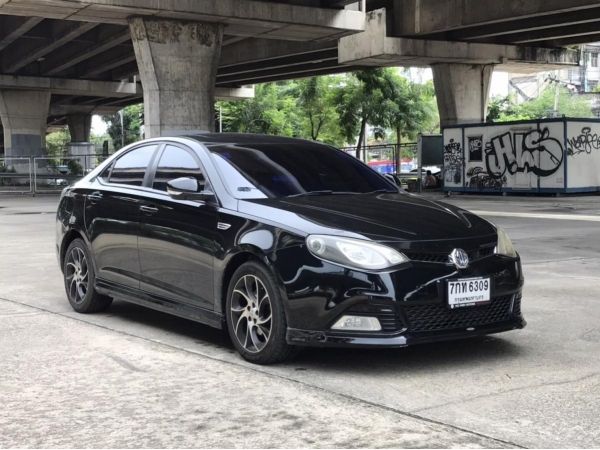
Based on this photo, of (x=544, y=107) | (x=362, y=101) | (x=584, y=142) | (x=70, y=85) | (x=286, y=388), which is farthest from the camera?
(x=544, y=107)

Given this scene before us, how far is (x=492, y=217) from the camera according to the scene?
57.0ft

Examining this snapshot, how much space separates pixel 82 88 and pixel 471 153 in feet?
88.7

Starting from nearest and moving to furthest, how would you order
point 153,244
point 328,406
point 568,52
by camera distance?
point 328,406 → point 153,244 → point 568,52

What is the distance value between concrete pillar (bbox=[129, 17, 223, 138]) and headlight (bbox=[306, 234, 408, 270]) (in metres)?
18.5

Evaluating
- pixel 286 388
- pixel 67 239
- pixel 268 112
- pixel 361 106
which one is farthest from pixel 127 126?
pixel 286 388

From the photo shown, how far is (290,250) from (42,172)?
3379 cm

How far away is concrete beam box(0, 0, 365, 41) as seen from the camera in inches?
838

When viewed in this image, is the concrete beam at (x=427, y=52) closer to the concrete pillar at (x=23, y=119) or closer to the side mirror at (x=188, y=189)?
the concrete pillar at (x=23, y=119)

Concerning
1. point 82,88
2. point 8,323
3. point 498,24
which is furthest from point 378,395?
point 82,88

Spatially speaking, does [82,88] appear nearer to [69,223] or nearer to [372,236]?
[69,223]

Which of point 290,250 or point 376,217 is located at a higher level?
point 376,217

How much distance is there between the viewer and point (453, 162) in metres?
27.0

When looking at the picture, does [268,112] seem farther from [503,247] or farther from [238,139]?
[503,247]

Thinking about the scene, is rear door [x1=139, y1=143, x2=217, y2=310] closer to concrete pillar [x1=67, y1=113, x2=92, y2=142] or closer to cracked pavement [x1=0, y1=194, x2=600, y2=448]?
cracked pavement [x1=0, y1=194, x2=600, y2=448]
